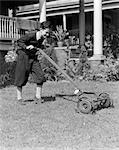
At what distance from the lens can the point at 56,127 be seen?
5434 mm

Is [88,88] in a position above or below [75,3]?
below

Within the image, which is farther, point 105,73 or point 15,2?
point 15,2

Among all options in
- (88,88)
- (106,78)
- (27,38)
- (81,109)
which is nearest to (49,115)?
(81,109)

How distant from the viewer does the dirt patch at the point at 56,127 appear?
14.9ft

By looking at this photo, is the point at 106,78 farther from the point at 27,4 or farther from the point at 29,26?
the point at 27,4

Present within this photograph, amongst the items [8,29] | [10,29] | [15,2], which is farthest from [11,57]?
[15,2]

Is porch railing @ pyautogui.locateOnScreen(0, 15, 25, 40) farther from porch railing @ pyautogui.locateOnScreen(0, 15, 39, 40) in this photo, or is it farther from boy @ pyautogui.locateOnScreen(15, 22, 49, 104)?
boy @ pyautogui.locateOnScreen(15, 22, 49, 104)

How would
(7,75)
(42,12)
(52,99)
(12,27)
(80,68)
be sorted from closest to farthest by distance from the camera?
(52,99) < (7,75) < (80,68) < (42,12) < (12,27)

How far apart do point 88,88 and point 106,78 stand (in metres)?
2.08

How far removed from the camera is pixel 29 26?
14805 mm

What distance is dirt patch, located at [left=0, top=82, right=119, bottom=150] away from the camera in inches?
179

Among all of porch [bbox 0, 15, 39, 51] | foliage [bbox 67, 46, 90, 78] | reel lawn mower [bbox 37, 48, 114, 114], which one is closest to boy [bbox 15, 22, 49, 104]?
reel lawn mower [bbox 37, 48, 114, 114]

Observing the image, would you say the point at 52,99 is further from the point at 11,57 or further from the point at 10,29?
the point at 10,29

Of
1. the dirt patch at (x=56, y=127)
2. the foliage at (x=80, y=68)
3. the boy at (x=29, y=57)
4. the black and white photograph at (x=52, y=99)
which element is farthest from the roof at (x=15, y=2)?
the boy at (x=29, y=57)
